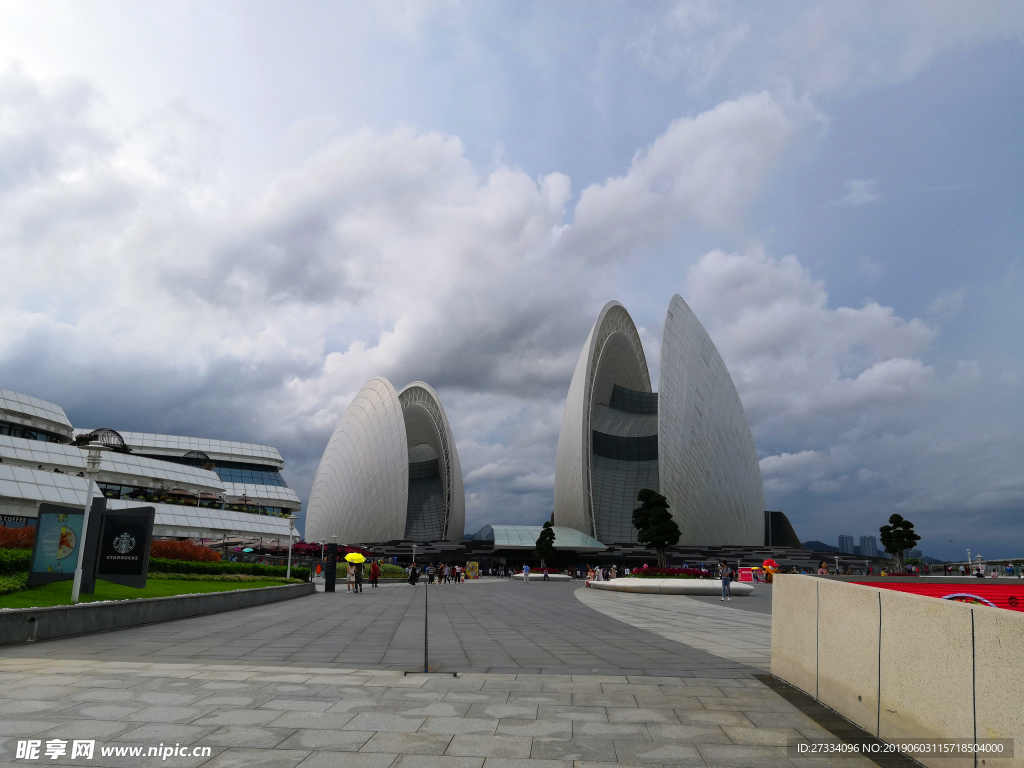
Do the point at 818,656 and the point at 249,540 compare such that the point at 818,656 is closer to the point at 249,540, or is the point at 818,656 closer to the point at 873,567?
the point at 249,540

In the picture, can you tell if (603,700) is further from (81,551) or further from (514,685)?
(81,551)

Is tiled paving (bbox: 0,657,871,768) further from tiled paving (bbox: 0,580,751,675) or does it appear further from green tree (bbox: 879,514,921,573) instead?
green tree (bbox: 879,514,921,573)

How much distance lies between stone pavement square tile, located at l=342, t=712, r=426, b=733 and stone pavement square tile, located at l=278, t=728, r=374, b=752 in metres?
0.12

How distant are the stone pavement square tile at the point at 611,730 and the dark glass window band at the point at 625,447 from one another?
184 ft

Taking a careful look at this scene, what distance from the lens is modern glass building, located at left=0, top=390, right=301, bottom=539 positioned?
26.3 meters

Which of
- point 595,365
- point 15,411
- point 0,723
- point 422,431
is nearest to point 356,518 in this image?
point 422,431

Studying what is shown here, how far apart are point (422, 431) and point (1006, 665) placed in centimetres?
6685

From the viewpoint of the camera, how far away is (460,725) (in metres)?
4.66

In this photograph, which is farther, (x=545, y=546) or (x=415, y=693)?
(x=545, y=546)

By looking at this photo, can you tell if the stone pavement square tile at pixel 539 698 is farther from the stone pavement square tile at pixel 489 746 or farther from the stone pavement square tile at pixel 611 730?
the stone pavement square tile at pixel 489 746

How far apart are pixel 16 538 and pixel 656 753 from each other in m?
15.9

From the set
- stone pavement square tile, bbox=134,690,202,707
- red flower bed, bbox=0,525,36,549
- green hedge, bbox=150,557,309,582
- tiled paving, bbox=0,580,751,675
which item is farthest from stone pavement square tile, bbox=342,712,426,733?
green hedge, bbox=150,557,309,582

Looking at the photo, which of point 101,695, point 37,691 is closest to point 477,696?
point 101,695

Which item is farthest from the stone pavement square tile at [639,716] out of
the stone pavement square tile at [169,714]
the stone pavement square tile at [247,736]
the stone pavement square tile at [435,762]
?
the stone pavement square tile at [169,714]
